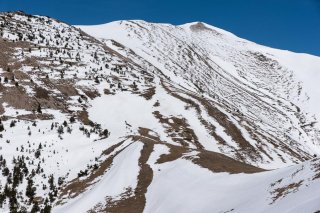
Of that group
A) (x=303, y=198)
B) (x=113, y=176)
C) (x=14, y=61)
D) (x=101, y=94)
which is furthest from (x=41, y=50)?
(x=303, y=198)

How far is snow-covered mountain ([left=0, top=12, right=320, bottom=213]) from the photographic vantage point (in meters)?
35.8

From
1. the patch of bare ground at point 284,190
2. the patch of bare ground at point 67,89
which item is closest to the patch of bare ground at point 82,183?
the patch of bare ground at point 284,190

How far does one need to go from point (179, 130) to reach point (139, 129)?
27.3 ft

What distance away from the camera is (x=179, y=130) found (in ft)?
275

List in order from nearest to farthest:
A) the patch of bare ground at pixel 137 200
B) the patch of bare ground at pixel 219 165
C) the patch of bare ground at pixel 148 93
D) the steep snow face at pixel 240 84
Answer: the patch of bare ground at pixel 137 200 → the patch of bare ground at pixel 219 165 → the patch of bare ground at pixel 148 93 → the steep snow face at pixel 240 84

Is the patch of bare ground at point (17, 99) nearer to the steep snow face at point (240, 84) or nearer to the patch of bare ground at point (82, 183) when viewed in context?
the patch of bare ground at point (82, 183)

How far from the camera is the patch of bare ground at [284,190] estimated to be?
24234mm

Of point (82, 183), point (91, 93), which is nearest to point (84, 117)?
point (91, 93)

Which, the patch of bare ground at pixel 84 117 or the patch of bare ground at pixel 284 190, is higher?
the patch of bare ground at pixel 284 190

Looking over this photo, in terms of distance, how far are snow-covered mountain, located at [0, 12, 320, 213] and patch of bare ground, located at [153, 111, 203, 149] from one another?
0.37 m

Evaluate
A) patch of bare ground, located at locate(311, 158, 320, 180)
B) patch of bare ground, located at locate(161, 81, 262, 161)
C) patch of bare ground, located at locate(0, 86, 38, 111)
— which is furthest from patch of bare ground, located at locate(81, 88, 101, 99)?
patch of bare ground, located at locate(311, 158, 320, 180)

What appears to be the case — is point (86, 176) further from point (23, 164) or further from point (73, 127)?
point (73, 127)

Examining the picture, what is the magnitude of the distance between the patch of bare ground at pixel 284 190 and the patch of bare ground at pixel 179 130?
49.5 m

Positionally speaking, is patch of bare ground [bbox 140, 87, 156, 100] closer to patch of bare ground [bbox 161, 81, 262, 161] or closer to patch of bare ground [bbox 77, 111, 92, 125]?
patch of bare ground [bbox 161, 81, 262, 161]
